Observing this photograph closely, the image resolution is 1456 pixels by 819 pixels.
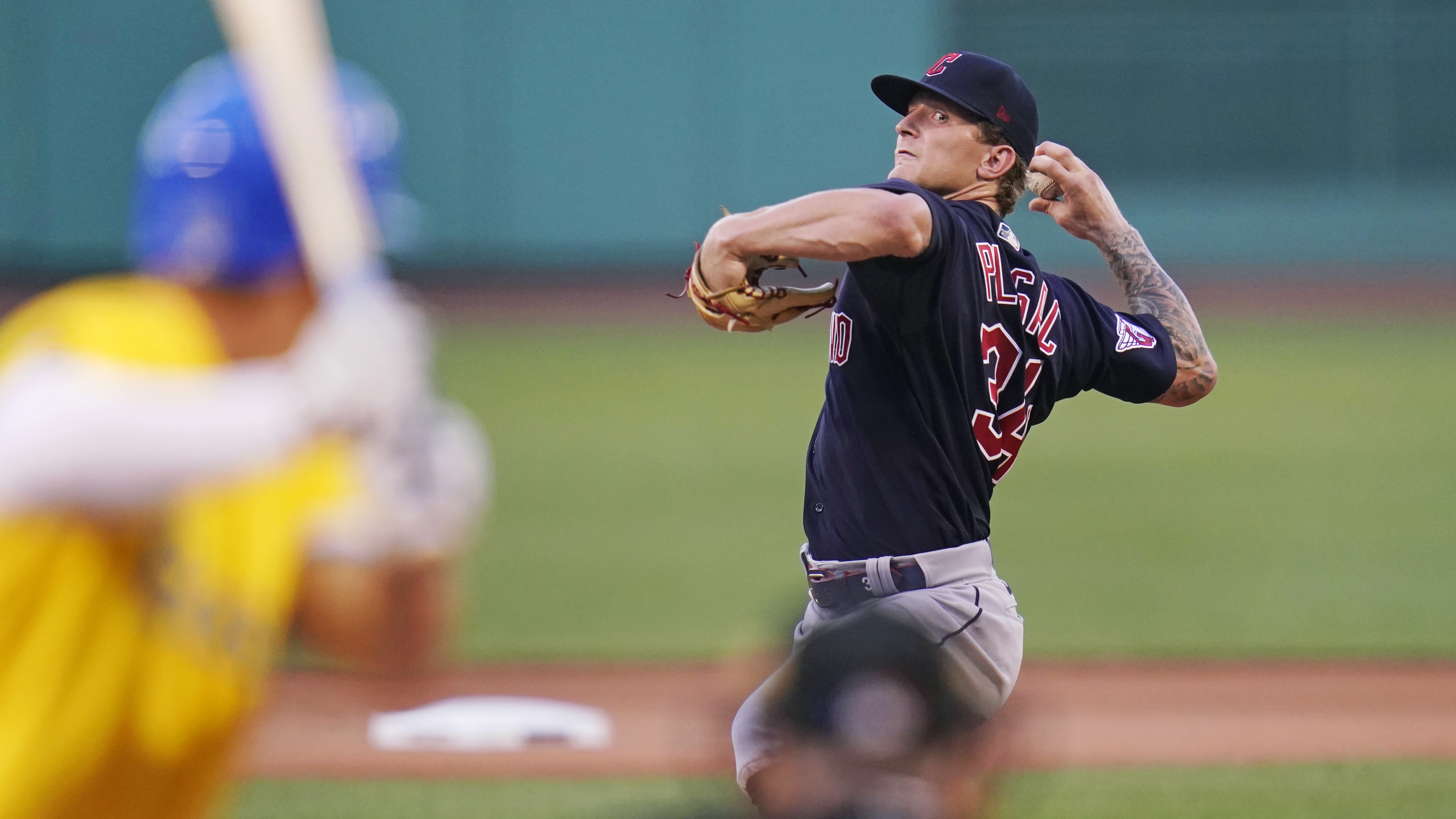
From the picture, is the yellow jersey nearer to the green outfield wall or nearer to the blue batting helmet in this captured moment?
the blue batting helmet

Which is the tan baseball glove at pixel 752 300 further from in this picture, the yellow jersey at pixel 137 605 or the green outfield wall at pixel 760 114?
the green outfield wall at pixel 760 114

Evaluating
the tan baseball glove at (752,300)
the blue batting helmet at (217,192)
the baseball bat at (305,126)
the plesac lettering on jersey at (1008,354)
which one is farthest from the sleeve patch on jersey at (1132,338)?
the baseball bat at (305,126)

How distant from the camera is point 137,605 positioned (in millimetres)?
2287

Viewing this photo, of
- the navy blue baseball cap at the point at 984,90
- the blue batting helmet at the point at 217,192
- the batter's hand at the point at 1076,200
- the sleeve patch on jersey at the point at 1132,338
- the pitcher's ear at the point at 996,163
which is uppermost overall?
the blue batting helmet at the point at 217,192

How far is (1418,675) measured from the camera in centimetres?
796

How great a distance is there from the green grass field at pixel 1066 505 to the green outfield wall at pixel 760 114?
11.1ft

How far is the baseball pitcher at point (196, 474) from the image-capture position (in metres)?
1.97

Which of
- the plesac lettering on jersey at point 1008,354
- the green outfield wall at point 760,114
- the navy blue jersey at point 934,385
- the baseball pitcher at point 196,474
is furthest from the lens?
the green outfield wall at point 760,114

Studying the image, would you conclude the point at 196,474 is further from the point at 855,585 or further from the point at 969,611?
the point at 969,611

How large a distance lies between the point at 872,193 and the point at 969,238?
33 centimetres

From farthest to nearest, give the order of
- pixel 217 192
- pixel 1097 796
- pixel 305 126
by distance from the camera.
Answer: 1. pixel 1097 796
2. pixel 217 192
3. pixel 305 126

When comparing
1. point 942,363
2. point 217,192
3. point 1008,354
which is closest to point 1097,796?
point 1008,354

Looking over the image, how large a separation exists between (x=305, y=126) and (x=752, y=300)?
1.19 meters

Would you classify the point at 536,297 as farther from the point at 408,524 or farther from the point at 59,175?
the point at 408,524
